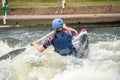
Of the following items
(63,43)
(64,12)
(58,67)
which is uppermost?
(63,43)

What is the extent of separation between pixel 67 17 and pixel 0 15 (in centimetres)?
355

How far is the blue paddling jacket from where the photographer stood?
33.7 feet

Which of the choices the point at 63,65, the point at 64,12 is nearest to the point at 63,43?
the point at 63,65

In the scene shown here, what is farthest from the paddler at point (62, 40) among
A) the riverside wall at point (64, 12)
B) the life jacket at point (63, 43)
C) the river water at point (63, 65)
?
the riverside wall at point (64, 12)

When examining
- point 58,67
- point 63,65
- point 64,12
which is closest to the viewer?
point 58,67

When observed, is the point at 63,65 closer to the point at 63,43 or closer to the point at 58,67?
the point at 58,67

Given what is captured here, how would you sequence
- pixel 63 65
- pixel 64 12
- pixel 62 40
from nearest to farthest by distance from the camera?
pixel 62 40
pixel 63 65
pixel 64 12

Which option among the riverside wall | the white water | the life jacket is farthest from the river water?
the riverside wall

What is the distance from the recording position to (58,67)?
417 inches

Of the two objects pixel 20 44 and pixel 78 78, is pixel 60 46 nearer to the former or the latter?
pixel 78 78

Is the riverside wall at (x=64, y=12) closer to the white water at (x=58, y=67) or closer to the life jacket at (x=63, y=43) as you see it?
the white water at (x=58, y=67)

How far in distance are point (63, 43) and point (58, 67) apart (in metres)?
0.71

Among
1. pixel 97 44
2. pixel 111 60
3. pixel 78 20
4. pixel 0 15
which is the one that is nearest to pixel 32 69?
pixel 111 60

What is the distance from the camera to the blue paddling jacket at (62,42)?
10281 mm
